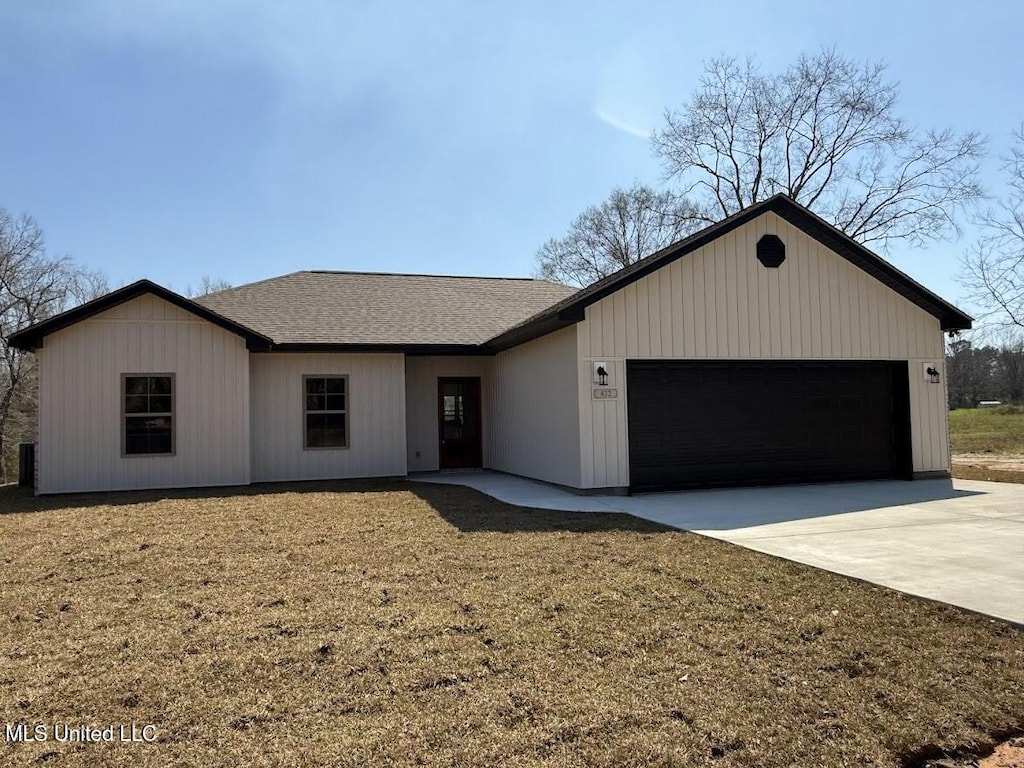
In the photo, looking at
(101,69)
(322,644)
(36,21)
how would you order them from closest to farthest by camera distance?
1. (322,644)
2. (36,21)
3. (101,69)

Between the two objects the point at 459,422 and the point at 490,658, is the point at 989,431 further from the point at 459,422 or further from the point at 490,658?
the point at 490,658

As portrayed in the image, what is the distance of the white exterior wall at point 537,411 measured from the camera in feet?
35.8

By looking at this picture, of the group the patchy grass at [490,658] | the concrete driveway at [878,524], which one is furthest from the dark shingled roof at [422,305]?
the patchy grass at [490,658]

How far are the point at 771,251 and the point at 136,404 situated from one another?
1147cm

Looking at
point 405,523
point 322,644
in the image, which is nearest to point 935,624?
point 322,644

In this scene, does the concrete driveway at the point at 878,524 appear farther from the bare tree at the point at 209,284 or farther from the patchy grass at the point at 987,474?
the bare tree at the point at 209,284

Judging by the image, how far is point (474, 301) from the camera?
16984 mm

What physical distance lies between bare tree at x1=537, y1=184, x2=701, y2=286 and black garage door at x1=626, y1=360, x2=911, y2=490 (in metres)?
21.3

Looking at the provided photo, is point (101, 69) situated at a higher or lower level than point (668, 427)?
higher

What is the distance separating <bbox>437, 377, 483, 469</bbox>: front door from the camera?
1526 centimetres

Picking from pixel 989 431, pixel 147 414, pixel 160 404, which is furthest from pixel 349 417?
pixel 989 431

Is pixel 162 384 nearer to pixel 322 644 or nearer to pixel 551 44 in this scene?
pixel 551 44

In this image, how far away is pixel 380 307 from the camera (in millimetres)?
15523

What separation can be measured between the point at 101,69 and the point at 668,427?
434 inches
